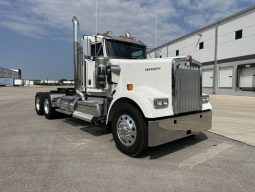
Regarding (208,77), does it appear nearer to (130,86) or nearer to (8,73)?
(130,86)

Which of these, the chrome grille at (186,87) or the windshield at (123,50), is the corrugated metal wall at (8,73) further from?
the chrome grille at (186,87)

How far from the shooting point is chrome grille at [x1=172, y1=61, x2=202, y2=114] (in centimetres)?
518

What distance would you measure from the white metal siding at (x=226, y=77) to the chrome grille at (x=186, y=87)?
77.2ft

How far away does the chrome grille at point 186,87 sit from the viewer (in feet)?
17.0

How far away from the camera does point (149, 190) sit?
3590mm

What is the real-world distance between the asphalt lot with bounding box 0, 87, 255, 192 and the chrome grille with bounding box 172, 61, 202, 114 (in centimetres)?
101

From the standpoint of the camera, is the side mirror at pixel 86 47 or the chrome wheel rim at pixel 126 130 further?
the side mirror at pixel 86 47

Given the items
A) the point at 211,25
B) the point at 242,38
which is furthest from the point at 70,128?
the point at 211,25

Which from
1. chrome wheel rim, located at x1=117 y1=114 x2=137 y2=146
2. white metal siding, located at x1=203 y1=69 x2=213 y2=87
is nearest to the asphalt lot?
chrome wheel rim, located at x1=117 y1=114 x2=137 y2=146

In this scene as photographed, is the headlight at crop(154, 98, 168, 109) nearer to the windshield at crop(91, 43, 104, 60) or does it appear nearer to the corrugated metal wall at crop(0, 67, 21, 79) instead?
the windshield at crop(91, 43, 104, 60)

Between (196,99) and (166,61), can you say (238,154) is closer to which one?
(196,99)

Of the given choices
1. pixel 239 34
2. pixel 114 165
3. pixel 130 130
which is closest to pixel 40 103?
pixel 130 130

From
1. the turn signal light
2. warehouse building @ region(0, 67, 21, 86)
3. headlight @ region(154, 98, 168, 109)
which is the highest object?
warehouse building @ region(0, 67, 21, 86)

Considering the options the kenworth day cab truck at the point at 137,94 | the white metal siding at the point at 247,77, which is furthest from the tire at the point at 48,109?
the white metal siding at the point at 247,77
